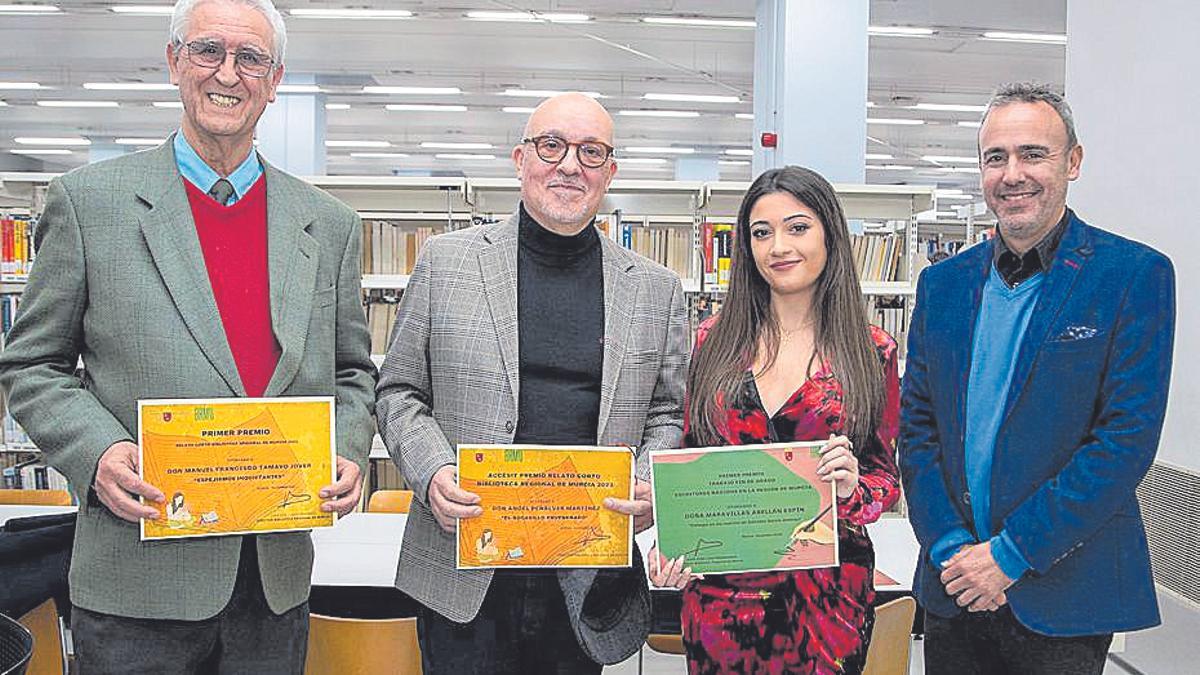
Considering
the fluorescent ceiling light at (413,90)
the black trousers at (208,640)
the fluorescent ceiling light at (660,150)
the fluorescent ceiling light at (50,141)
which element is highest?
the fluorescent ceiling light at (413,90)

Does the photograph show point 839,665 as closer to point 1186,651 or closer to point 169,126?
point 1186,651

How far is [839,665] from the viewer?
1.86 metres

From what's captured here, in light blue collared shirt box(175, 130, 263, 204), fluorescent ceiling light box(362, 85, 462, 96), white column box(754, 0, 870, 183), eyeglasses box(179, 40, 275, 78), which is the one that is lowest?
light blue collared shirt box(175, 130, 263, 204)

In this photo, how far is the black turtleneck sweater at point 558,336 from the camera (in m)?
1.90

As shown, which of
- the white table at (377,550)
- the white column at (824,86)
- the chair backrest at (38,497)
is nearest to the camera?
the white table at (377,550)

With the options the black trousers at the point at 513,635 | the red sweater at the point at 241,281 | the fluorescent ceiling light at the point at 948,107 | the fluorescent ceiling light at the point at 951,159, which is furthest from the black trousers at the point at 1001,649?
the fluorescent ceiling light at the point at 951,159

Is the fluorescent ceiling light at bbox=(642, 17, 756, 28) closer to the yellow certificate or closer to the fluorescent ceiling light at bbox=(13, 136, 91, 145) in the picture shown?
the yellow certificate

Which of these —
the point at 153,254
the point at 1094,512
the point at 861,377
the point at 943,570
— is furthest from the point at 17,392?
the point at 1094,512

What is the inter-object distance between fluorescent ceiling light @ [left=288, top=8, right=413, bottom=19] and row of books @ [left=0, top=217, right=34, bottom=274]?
479 cm

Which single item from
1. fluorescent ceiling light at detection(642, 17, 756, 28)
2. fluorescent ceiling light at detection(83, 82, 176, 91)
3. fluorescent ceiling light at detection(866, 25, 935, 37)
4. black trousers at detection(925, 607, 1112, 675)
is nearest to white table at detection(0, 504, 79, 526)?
black trousers at detection(925, 607, 1112, 675)

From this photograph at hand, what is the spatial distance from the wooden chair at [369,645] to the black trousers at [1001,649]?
1183 mm

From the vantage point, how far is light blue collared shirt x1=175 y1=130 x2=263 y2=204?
1711 millimetres

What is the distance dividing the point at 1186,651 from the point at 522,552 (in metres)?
3.71

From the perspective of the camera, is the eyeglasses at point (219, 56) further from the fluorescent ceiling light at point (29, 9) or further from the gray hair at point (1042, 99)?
the fluorescent ceiling light at point (29, 9)
